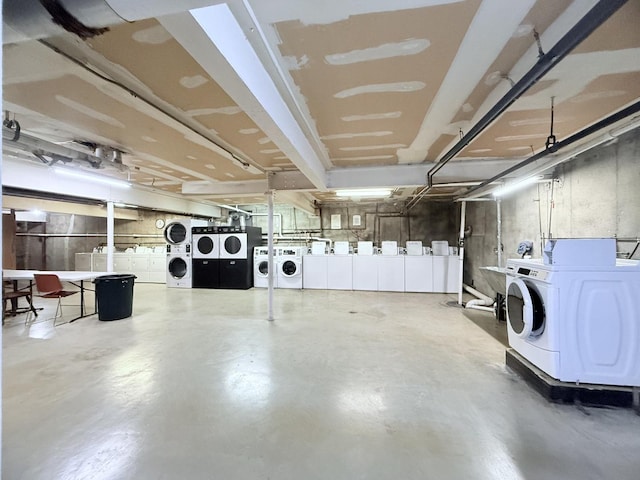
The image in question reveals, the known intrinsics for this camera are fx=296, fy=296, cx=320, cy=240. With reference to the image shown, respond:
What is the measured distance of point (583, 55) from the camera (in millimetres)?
1852

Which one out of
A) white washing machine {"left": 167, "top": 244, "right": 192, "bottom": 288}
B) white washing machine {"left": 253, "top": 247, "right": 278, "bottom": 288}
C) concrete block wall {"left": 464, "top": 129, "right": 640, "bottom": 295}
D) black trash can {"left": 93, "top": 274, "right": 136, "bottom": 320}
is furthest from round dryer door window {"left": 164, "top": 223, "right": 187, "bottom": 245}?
concrete block wall {"left": 464, "top": 129, "right": 640, "bottom": 295}

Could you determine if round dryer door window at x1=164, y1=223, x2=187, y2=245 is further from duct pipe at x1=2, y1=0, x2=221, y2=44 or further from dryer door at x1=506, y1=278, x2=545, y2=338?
dryer door at x1=506, y1=278, x2=545, y2=338

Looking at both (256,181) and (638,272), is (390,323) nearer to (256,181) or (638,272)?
(638,272)

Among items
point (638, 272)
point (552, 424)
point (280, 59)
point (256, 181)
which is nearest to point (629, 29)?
point (638, 272)

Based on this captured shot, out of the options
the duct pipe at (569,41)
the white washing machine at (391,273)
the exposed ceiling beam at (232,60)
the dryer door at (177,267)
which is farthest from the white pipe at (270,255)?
the dryer door at (177,267)

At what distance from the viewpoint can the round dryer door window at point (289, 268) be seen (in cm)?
718

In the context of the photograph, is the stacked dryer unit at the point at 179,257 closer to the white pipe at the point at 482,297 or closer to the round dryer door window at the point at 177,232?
the round dryer door window at the point at 177,232

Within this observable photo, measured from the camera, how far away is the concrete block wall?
8.68 feet

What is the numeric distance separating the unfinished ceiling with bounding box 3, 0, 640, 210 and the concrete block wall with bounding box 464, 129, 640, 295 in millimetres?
414

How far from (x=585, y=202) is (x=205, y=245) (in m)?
7.26

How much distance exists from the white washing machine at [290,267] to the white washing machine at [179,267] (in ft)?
7.79

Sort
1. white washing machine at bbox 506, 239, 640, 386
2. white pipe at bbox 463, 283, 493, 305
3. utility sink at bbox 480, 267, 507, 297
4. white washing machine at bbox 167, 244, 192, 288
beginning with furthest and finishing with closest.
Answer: white washing machine at bbox 167, 244, 192, 288
white pipe at bbox 463, 283, 493, 305
utility sink at bbox 480, 267, 507, 297
white washing machine at bbox 506, 239, 640, 386

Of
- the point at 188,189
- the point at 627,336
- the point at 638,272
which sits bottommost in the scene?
the point at 627,336

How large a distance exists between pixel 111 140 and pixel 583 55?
4.22 metres
